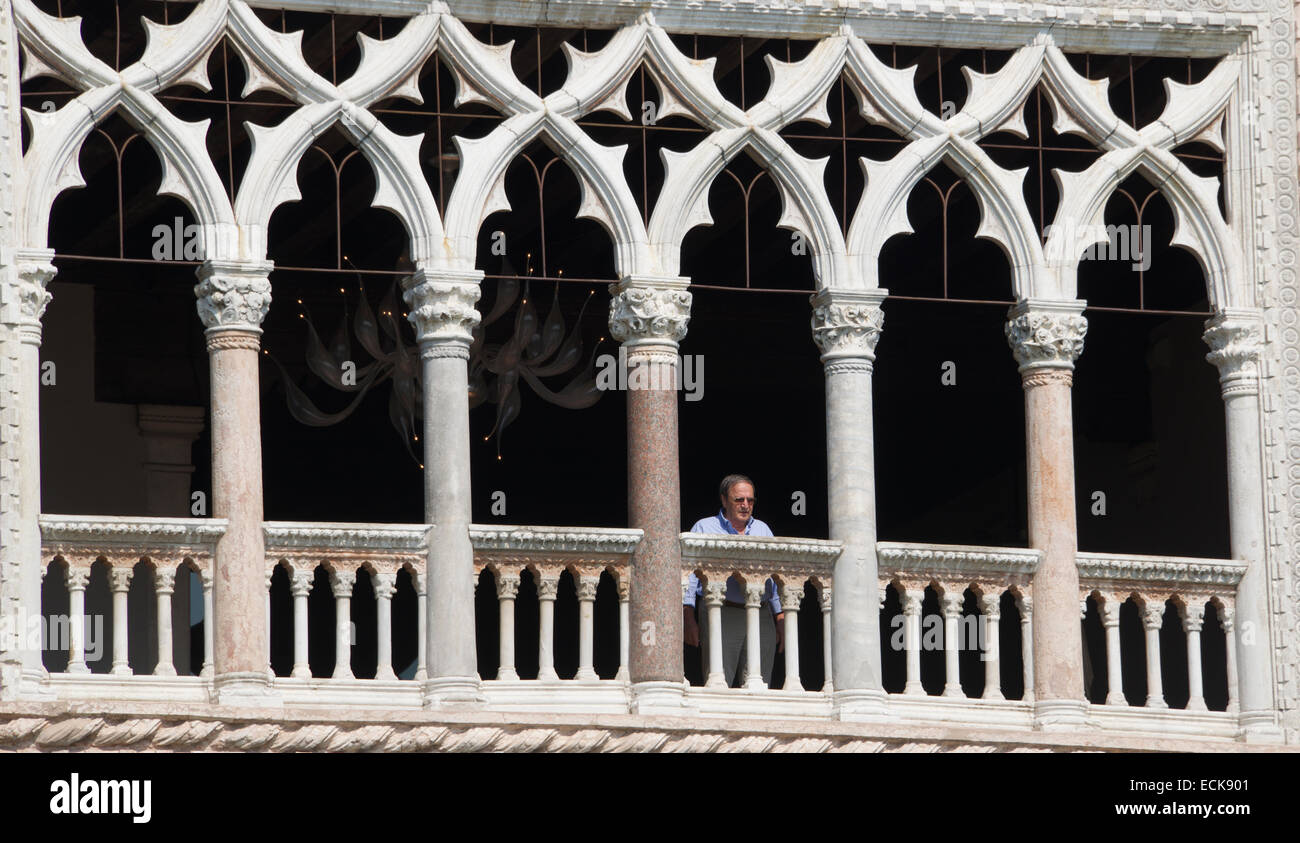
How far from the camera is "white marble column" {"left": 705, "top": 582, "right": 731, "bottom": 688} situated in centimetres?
1742

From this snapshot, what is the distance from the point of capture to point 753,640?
688 inches

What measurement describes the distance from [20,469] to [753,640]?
4.01 meters

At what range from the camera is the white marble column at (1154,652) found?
1794 cm

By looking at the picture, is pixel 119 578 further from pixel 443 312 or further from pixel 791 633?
pixel 791 633

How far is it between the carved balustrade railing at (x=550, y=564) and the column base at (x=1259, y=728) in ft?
11.5

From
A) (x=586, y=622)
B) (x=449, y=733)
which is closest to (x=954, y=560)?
(x=586, y=622)

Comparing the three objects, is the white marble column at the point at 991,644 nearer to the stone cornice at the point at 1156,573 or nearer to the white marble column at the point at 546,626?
the stone cornice at the point at 1156,573

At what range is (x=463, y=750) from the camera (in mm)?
16531

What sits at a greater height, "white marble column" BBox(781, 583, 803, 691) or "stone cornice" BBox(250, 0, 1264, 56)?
"stone cornice" BBox(250, 0, 1264, 56)

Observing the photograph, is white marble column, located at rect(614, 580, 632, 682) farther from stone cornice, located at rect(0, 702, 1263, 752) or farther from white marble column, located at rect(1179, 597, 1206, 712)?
white marble column, located at rect(1179, 597, 1206, 712)

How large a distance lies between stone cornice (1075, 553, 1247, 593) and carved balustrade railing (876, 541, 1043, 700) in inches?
14.1

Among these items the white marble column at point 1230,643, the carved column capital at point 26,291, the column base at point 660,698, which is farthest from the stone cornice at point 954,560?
the carved column capital at point 26,291

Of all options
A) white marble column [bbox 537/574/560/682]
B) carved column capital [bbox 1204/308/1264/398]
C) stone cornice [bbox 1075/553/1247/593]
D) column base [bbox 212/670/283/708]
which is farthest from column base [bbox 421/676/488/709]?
carved column capital [bbox 1204/308/1264/398]
